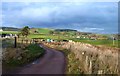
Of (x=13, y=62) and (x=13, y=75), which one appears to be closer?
(x=13, y=75)

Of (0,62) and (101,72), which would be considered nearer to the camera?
(101,72)

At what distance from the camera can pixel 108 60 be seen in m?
17.7

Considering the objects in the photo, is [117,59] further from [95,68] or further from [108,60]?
[95,68]

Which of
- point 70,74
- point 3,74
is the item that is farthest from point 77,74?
point 3,74

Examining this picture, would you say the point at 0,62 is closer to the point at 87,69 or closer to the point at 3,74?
the point at 3,74

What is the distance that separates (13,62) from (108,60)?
25.4 ft

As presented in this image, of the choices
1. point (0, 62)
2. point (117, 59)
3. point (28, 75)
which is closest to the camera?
point (28, 75)

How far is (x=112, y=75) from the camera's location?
1541 centimetres

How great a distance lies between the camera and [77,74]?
15992 mm

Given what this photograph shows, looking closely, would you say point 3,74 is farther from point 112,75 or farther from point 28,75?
point 112,75

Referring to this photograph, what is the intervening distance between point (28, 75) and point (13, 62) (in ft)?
20.6

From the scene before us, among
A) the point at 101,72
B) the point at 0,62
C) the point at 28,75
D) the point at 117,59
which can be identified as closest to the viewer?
the point at 101,72

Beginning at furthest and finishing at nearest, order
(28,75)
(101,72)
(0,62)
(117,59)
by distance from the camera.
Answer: (0,62), (117,59), (28,75), (101,72)

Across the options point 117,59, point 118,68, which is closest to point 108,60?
point 117,59
